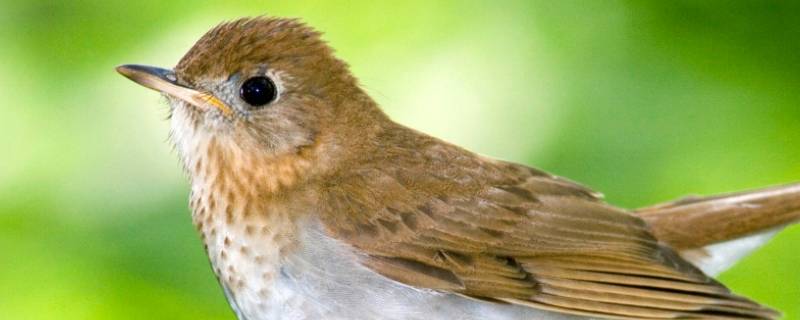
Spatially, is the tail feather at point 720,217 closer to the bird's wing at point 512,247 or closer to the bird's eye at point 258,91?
the bird's wing at point 512,247

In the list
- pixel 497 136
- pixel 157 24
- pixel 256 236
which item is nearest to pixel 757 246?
pixel 497 136

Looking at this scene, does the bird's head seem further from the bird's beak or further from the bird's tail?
the bird's tail

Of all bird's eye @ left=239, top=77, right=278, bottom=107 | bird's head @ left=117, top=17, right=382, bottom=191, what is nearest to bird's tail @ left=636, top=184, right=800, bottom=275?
bird's head @ left=117, top=17, right=382, bottom=191

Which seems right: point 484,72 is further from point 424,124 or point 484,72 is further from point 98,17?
point 98,17

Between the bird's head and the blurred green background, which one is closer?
the bird's head

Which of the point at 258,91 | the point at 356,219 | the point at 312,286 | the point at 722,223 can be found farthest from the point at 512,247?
the point at 258,91

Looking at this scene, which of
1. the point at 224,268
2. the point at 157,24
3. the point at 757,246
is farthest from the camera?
the point at 157,24
